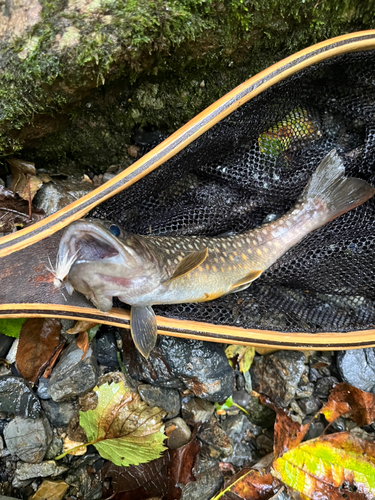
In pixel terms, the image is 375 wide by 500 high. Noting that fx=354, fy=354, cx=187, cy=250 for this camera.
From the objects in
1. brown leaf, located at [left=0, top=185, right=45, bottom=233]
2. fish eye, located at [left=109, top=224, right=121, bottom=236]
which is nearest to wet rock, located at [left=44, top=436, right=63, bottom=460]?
brown leaf, located at [left=0, top=185, right=45, bottom=233]

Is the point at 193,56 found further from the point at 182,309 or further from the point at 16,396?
the point at 16,396

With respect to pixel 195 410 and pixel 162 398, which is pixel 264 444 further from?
pixel 162 398

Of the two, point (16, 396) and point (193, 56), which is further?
point (16, 396)

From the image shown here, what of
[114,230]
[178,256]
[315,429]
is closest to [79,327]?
[178,256]

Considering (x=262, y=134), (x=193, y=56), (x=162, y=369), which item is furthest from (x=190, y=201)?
(x=162, y=369)

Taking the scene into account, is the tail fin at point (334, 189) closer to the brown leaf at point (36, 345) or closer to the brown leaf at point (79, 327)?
the brown leaf at point (79, 327)

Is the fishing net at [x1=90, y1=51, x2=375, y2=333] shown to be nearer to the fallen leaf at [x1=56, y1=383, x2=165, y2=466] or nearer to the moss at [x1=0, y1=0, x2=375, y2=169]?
the moss at [x1=0, y1=0, x2=375, y2=169]
